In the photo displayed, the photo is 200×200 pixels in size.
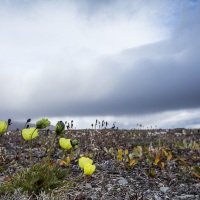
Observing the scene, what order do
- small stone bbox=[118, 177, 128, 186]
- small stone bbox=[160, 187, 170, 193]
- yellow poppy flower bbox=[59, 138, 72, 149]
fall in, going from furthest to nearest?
small stone bbox=[118, 177, 128, 186], small stone bbox=[160, 187, 170, 193], yellow poppy flower bbox=[59, 138, 72, 149]

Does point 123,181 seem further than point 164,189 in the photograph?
Yes

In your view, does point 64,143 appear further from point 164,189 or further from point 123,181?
point 164,189

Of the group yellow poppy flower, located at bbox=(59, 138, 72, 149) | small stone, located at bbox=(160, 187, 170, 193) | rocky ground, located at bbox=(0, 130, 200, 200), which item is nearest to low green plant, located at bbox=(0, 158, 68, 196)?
rocky ground, located at bbox=(0, 130, 200, 200)

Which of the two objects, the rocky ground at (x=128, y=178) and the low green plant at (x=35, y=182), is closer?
the low green plant at (x=35, y=182)

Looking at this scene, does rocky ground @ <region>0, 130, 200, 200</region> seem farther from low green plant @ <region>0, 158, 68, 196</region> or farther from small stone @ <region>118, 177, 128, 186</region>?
low green plant @ <region>0, 158, 68, 196</region>

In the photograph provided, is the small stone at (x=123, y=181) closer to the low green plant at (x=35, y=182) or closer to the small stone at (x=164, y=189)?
the small stone at (x=164, y=189)

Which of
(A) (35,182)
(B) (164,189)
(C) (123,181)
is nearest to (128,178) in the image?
(C) (123,181)

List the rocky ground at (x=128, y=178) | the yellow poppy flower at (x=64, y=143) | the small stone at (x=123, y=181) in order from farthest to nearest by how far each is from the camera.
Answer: the small stone at (x=123, y=181) < the rocky ground at (x=128, y=178) < the yellow poppy flower at (x=64, y=143)

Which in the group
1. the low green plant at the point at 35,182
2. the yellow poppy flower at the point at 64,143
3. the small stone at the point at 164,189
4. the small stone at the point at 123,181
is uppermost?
the yellow poppy flower at the point at 64,143

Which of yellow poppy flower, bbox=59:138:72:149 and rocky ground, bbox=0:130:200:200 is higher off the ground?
yellow poppy flower, bbox=59:138:72:149

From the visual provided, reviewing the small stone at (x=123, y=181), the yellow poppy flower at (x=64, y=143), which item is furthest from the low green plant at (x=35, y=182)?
the small stone at (x=123, y=181)

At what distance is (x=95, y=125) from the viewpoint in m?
18.3

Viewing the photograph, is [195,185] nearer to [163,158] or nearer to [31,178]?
[163,158]

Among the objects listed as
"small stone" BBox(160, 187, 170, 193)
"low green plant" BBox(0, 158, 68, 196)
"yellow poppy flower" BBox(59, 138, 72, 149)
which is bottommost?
"small stone" BBox(160, 187, 170, 193)
